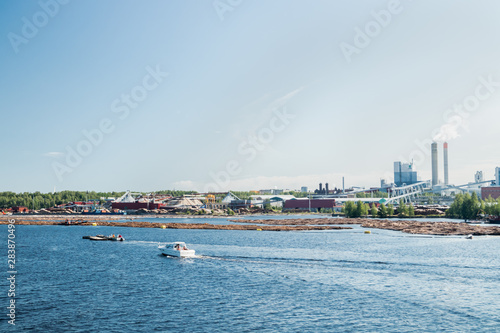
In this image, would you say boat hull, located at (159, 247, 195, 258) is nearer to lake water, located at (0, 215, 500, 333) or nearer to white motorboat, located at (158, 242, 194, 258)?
white motorboat, located at (158, 242, 194, 258)

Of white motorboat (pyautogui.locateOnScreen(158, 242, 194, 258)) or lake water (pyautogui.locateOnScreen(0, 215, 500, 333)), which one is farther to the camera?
white motorboat (pyautogui.locateOnScreen(158, 242, 194, 258))

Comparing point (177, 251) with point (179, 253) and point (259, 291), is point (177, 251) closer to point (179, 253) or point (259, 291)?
point (179, 253)

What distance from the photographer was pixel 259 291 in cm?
4225

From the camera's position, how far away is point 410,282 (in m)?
45.7

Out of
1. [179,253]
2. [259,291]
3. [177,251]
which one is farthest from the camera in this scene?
[177,251]

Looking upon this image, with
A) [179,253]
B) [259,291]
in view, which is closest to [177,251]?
[179,253]

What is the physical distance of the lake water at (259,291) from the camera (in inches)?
1253

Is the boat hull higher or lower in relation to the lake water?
higher

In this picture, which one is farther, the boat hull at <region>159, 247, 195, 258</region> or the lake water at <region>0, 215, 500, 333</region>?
the boat hull at <region>159, 247, 195, 258</region>

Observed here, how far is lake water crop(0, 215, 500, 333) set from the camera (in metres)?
31.8

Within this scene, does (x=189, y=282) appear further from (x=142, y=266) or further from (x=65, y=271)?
(x=65, y=271)

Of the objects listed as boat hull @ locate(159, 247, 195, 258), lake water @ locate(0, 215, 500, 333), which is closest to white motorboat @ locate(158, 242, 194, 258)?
boat hull @ locate(159, 247, 195, 258)

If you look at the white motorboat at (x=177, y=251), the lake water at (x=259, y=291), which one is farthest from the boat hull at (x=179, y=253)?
the lake water at (x=259, y=291)

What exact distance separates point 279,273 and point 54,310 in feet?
84.6
